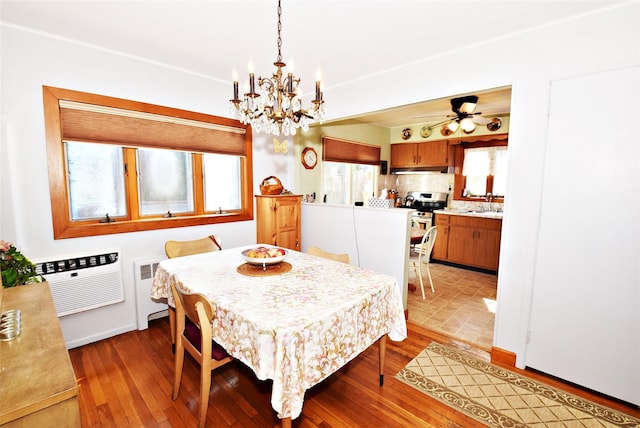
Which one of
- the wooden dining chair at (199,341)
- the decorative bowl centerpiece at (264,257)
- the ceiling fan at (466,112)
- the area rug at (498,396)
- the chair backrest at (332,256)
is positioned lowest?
the area rug at (498,396)

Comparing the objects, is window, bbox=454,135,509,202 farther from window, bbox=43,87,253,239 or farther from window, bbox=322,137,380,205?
window, bbox=43,87,253,239

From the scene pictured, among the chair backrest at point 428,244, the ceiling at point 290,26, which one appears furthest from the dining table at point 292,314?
the chair backrest at point 428,244

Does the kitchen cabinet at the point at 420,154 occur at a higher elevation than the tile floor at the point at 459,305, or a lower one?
higher

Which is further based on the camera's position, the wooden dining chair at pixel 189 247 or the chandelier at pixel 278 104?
the wooden dining chair at pixel 189 247

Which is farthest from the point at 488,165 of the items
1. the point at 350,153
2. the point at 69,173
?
the point at 69,173

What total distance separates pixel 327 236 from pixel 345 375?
180 cm

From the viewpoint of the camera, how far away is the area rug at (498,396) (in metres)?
1.73

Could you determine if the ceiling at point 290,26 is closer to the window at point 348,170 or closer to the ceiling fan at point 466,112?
the ceiling fan at point 466,112

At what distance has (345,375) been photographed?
214 centimetres

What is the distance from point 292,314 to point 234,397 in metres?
1.00

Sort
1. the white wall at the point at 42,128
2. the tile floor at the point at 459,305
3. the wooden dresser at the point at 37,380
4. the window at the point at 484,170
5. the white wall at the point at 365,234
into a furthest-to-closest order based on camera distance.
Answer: the window at the point at 484,170 → the white wall at the point at 365,234 → the tile floor at the point at 459,305 → the white wall at the point at 42,128 → the wooden dresser at the point at 37,380

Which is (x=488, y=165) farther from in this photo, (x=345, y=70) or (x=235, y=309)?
(x=235, y=309)

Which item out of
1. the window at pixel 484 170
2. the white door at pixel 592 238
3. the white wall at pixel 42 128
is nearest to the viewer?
the white door at pixel 592 238

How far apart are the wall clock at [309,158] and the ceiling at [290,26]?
146cm
